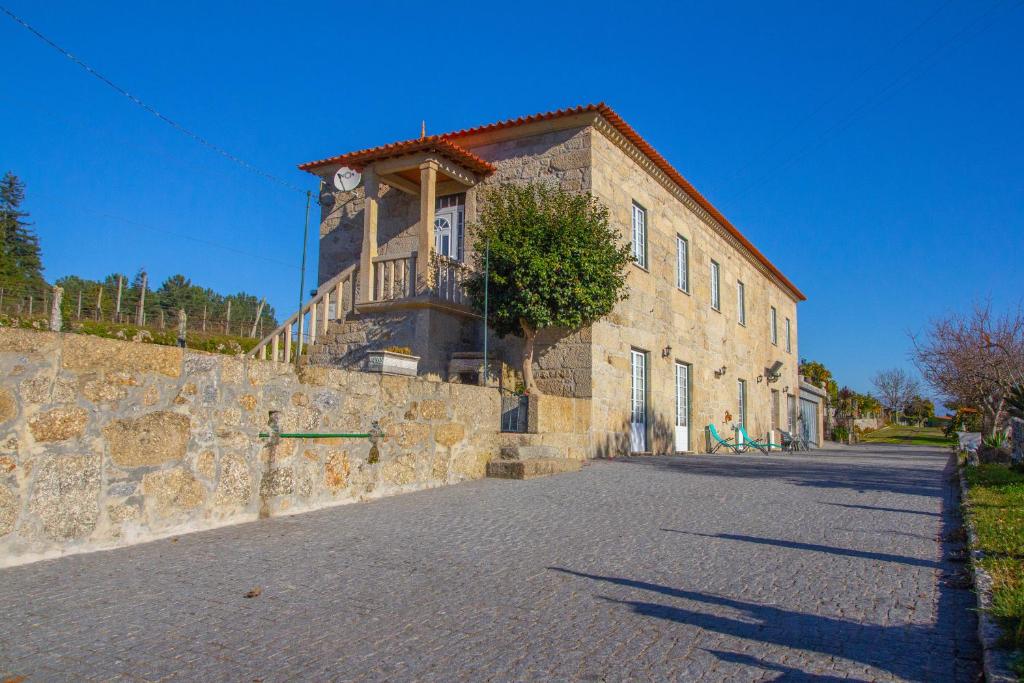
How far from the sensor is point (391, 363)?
331 inches

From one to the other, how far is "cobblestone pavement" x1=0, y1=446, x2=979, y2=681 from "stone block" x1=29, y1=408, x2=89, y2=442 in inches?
28.8

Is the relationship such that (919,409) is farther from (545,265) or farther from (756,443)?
(545,265)

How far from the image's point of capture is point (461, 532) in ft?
18.2

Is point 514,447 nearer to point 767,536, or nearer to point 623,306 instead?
point 767,536

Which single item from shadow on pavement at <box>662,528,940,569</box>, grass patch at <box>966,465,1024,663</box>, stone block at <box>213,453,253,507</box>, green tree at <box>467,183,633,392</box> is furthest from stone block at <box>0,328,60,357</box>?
green tree at <box>467,183,633,392</box>

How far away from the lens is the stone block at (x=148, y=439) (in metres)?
4.66

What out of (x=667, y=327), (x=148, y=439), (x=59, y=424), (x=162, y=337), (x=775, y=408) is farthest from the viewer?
(x=775, y=408)

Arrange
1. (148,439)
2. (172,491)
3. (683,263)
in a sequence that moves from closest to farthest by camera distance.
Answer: (148,439) → (172,491) → (683,263)

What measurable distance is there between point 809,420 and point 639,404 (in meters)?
18.1

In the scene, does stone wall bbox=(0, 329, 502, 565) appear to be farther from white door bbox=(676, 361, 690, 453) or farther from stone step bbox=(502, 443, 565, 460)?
white door bbox=(676, 361, 690, 453)

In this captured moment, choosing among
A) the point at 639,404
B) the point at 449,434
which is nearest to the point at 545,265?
the point at 449,434

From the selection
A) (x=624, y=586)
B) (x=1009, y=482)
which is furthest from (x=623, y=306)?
(x=624, y=586)

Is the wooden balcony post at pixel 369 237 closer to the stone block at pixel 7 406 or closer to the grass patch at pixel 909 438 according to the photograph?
the stone block at pixel 7 406

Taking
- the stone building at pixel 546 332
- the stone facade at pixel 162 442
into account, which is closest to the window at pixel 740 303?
the stone building at pixel 546 332
